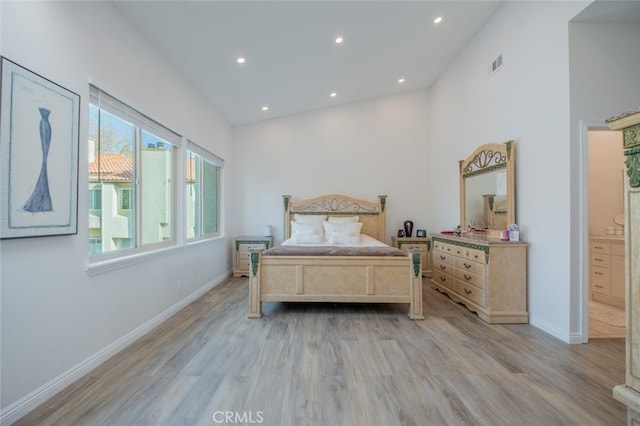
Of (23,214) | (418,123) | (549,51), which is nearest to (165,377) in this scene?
(23,214)

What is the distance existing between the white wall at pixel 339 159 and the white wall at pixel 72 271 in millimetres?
2573

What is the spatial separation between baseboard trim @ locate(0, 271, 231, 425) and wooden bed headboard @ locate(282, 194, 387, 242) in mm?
2885

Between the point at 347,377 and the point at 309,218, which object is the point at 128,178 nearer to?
the point at 347,377

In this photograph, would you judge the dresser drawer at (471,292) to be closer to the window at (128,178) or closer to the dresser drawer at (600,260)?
the dresser drawer at (600,260)

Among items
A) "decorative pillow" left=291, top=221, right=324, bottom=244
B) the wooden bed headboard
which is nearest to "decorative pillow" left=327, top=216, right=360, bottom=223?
the wooden bed headboard

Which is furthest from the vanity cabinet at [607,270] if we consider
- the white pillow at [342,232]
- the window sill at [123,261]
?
the window sill at [123,261]

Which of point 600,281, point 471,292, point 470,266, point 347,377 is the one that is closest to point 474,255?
point 470,266

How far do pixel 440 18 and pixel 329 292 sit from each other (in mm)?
3655

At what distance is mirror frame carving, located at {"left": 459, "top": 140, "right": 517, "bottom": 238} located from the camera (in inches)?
130

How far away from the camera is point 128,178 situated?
9.02ft

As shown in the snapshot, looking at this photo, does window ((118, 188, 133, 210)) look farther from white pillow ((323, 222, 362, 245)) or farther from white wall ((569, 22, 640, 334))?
white wall ((569, 22, 640, 334))

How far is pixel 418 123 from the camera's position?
223 inches

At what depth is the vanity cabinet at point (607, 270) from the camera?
3349 mm

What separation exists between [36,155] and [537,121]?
4.30 m
